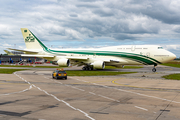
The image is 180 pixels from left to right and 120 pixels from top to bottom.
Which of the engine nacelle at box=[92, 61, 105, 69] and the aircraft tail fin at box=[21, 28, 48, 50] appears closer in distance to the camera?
the engine nacelle at box=[92, 61, 105, 69]

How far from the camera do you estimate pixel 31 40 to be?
54.7 metres

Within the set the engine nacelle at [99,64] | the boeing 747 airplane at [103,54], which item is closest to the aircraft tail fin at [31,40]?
the boeing 747 airplane at [103,54]

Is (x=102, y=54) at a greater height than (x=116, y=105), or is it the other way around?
(x=102, y=54)

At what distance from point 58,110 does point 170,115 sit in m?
6.28

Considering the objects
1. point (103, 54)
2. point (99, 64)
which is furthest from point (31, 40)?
point (99, 64)

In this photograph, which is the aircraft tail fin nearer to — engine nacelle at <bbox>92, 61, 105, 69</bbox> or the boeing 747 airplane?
the boeing 747 airplane

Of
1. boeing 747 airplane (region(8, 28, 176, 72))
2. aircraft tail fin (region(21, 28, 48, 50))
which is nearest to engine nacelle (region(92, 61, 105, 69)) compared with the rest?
boeing 747 airplane (region(8, 28, 176, 72))

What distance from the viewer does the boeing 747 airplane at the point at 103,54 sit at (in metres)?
43.7

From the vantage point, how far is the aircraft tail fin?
179 feet

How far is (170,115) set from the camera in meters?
9.92

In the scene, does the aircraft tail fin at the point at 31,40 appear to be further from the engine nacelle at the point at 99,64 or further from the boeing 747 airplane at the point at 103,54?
the engine nacelle at the point at 99,64

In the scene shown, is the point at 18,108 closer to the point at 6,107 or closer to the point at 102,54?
the point at 6,107

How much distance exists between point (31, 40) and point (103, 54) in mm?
22357

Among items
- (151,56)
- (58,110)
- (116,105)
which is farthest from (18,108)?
(151,56)
